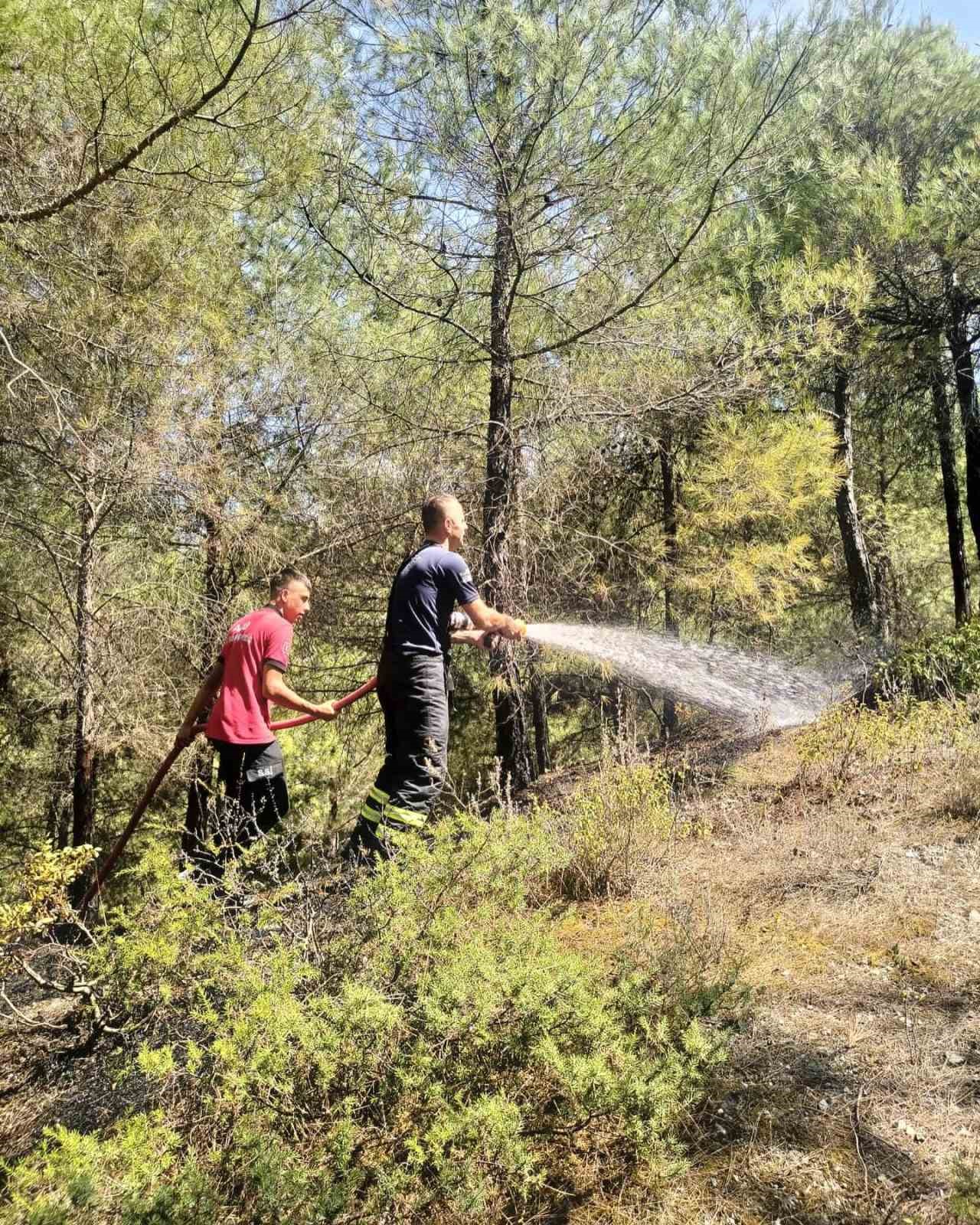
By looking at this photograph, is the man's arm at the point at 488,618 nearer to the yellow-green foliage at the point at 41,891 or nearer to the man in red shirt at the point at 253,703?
the man in red shirt at the point at 253,703

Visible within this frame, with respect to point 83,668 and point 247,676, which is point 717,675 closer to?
point 247,676

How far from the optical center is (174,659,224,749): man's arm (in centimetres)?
440

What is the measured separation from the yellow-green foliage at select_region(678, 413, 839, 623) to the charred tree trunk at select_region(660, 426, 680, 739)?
142 mm

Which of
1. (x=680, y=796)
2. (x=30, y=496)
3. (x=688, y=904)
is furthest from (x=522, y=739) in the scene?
(x=30, y=496)

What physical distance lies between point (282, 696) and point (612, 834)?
189cm

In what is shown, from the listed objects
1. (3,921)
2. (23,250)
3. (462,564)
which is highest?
(23,250)

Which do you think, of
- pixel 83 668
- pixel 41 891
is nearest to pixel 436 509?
pixel 41 891

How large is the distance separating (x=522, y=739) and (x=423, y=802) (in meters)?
3.56

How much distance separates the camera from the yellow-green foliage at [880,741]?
5.42 m

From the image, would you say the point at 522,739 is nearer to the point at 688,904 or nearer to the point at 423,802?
the point at 423,802

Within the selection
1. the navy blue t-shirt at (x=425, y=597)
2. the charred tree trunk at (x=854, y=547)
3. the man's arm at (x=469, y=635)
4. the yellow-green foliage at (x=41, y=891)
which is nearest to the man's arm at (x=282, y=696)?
the navy blue t-shirt at (x=425, y=597)

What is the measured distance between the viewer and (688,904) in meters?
3.25

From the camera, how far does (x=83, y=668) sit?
5852 millimetres

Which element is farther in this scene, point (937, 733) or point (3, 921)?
point (937, 733)
